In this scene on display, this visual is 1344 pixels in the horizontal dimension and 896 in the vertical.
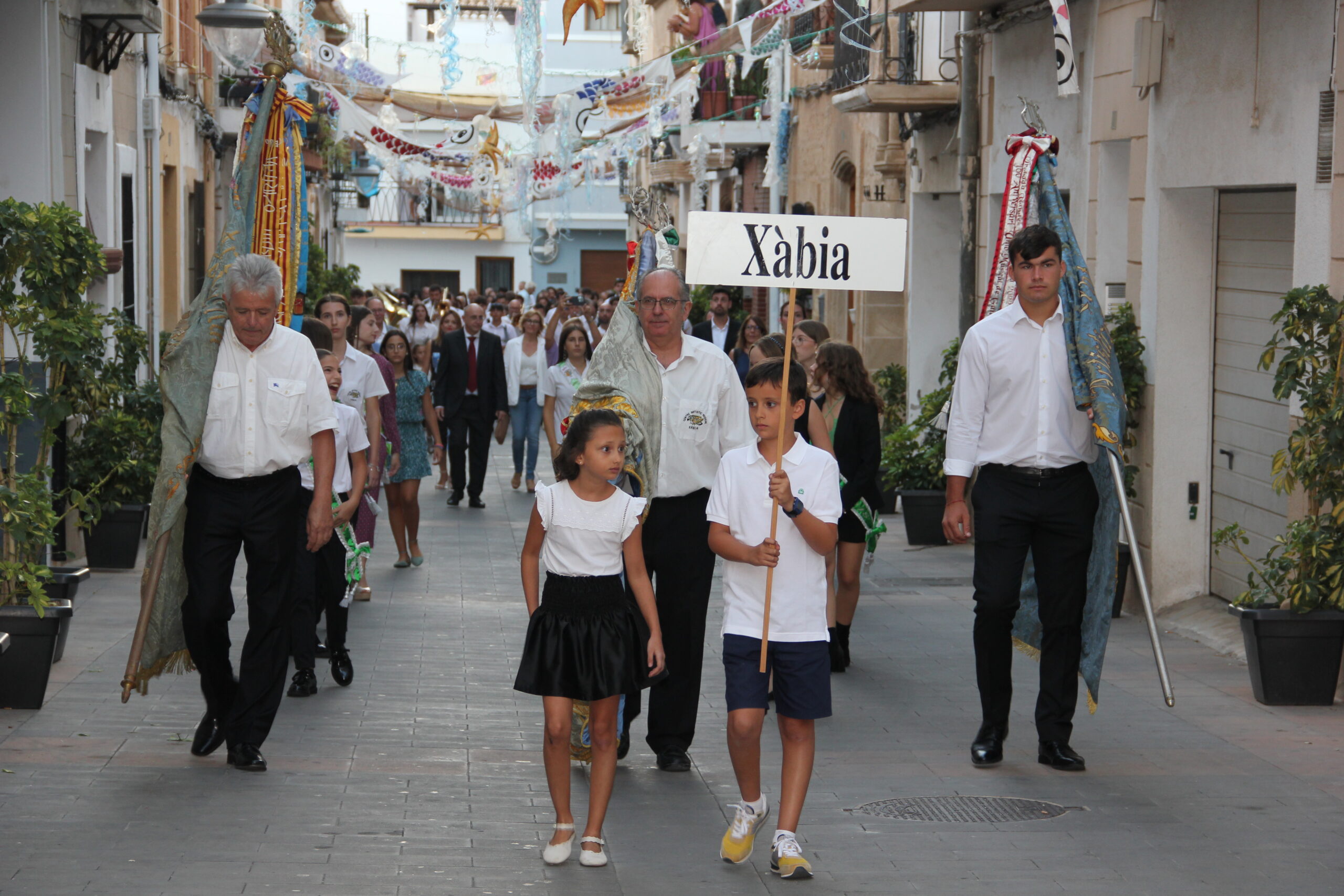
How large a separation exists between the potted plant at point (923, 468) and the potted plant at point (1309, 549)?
5894 mm

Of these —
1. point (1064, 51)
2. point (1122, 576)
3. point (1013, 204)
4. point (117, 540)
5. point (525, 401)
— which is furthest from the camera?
point (525, 401)

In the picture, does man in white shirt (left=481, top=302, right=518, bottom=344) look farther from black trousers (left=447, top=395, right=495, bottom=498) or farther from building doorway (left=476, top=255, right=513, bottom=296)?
building doorway (left=476, top=255, right=513, bottom=296)

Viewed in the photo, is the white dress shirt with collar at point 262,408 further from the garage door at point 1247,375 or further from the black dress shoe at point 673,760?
the garage door at point 1247,375

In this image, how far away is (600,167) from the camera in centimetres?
3106

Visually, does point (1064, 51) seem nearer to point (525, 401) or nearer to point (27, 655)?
point (27, 655)

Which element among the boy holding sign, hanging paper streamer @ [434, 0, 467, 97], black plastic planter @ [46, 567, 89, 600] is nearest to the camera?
the boy holding sign

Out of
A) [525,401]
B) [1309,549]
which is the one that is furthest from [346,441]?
[525,401]

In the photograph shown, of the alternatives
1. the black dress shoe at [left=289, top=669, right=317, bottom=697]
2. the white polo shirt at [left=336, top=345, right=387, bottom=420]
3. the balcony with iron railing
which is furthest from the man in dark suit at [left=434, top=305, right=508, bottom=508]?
the black dress shoe at [left=289, top=669, right=317, bottom=697]

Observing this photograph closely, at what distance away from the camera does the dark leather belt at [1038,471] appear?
699 cm

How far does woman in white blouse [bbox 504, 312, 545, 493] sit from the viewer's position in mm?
18406

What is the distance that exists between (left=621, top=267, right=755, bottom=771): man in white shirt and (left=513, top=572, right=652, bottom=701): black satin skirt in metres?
0.92

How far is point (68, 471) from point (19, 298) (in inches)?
136

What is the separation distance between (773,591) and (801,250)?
1.20m

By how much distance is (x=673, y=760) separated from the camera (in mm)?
6980
